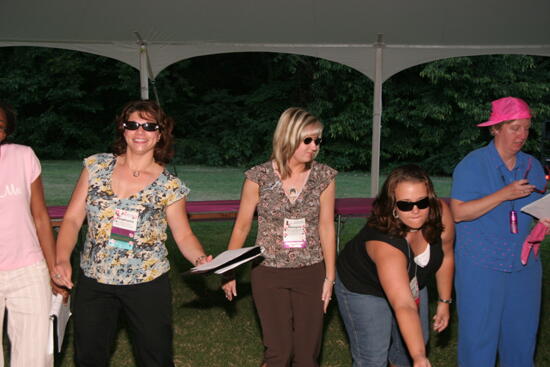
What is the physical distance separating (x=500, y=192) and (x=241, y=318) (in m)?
2.83

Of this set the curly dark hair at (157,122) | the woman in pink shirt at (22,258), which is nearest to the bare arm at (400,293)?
the curly dark hair at (157,122)

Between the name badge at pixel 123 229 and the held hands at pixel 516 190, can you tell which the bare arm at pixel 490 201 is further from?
the name badge at pixel 123 229

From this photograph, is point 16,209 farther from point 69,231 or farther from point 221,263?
point 221,263

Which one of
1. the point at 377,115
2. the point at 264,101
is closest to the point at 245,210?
the point at 377,115

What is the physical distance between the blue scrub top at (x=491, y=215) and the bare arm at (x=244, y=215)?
1.01 meters

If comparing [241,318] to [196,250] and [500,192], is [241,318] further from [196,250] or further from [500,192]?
[500,192]

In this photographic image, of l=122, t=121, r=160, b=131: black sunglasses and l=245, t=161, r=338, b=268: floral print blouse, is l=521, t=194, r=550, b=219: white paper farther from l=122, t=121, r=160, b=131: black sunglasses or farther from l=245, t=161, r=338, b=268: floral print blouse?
l=122, t=121, r=160, b=131: black sunglasses

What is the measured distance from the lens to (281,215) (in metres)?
3.07

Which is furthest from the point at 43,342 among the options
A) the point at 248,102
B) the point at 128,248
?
the point at 248,102

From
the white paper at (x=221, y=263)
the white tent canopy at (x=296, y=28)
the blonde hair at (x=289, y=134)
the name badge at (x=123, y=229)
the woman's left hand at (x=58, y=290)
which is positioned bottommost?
the woman's left hand at (x=58, y=290)

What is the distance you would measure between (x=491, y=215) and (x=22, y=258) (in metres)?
2.14

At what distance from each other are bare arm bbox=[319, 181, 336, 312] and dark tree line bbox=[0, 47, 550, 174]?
741 inches

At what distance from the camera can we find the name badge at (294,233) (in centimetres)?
305

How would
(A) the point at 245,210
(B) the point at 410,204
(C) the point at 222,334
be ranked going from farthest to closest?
1. (C) the point at 222,334
2. (A) the point at 245,210
3. (B) the point at 410,204
